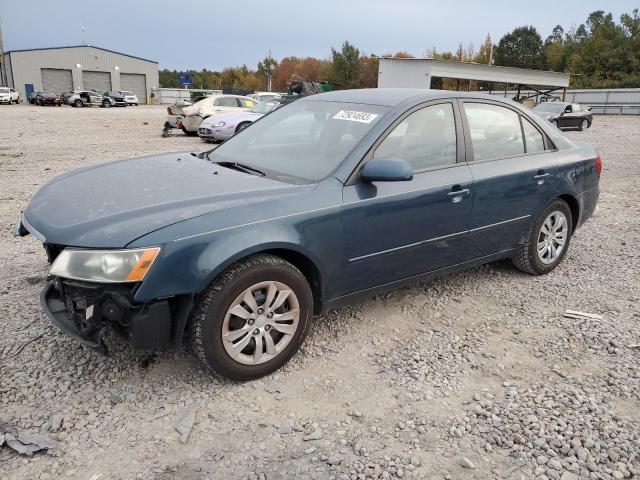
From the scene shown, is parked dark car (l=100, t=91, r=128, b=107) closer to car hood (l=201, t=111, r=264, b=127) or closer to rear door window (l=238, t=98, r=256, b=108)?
rear door window (l=238, t=98, r=256, b=108)

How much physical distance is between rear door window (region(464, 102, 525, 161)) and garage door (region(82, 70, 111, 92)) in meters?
63.4

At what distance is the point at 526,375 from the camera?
3.10 metres

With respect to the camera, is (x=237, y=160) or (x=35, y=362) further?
(x=237, y=160)

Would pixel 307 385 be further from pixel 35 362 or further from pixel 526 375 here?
pixel 35 362

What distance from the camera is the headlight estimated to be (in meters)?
2.46

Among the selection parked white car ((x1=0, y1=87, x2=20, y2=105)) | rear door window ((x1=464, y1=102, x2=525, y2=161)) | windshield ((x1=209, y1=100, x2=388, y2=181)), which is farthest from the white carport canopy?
parked white car ((x1=0, y1=87, x2=20, y2=105))

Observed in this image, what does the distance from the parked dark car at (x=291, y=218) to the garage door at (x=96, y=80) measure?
62810 mm

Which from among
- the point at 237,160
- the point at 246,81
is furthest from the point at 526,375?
the point at 246,81

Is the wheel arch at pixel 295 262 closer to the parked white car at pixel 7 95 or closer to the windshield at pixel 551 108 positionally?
the windshield at pixel 551 108

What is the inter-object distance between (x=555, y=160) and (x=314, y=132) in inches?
86.7

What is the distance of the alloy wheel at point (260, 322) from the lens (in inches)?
110

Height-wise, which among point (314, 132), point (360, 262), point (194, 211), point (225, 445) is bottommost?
point (225, 445)

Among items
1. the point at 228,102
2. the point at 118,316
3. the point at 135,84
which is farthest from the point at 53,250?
the point at 135,84

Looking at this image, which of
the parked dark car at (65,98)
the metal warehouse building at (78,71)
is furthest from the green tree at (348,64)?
the parked dark car at (65,98)
